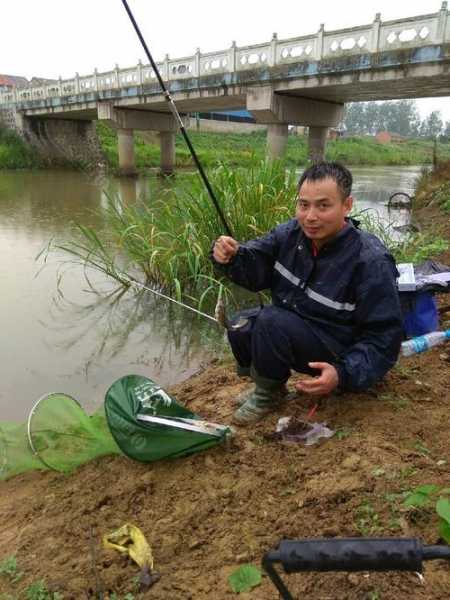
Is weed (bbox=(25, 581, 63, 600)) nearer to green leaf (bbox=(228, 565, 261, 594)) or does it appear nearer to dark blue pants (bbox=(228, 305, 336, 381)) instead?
green leaf (bbox=(228, 565, 261, 594))

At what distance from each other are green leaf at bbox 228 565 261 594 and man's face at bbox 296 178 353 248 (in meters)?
1.31

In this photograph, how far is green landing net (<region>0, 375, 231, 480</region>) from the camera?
2.00m

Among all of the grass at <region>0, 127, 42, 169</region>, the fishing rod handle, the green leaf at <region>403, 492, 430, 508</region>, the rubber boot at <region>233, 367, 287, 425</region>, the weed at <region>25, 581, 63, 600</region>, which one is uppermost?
the grass at <region>0, 127, 42, 169</region>

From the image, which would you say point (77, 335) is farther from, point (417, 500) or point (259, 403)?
point (417, 500)

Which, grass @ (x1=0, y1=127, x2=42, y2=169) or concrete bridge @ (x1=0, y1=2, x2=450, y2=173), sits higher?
concrete bridge @ (x1=0, y1=2, x2=450, y2=173)

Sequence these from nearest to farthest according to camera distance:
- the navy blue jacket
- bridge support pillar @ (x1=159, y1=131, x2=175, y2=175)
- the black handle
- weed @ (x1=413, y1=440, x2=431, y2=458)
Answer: the black handle → weed @ (x1=413, y1=440, x2=431, y2=458) → the navy blue jacket → bridge support pillar @ (x1=159, y1=131, x2=175, y2=175)

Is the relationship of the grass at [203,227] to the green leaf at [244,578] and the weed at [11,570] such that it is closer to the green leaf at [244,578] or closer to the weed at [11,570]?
the weed at [11,570]

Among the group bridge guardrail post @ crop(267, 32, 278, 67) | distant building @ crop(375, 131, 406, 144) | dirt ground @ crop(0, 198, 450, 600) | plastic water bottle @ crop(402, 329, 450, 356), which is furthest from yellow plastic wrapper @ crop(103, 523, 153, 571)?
distant building @ crop(375, 131, 406, 144)

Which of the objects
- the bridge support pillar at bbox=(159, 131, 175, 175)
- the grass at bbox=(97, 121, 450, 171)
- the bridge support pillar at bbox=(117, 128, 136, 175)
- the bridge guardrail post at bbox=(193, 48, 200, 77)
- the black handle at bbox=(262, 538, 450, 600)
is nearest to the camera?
the black handle at bbox=(262, 538, 450, 600)

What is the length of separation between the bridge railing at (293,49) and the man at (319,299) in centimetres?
1017

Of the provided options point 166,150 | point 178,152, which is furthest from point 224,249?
point 178,152

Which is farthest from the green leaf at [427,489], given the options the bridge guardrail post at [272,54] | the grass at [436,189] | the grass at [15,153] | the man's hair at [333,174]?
the grass at [15,153]

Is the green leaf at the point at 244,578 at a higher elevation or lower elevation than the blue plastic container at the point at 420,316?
lower

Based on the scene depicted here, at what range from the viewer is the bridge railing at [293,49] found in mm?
10398
